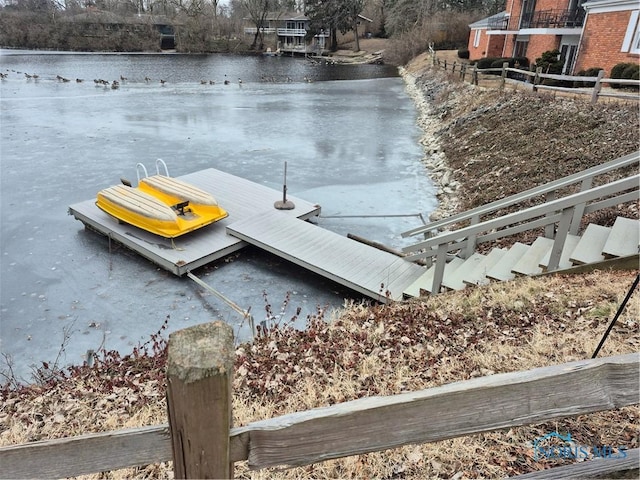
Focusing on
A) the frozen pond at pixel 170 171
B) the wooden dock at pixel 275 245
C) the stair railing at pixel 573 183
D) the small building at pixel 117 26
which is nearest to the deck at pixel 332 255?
the wooden dock at pixel 275 245

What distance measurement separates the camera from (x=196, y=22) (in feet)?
197

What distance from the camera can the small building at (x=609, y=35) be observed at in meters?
15.4

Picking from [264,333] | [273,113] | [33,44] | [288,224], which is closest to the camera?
[264,333]

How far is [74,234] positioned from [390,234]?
23.0ft

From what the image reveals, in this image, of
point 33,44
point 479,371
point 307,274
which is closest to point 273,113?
point 307,274

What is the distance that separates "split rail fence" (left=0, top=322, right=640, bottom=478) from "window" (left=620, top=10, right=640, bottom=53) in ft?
62.2

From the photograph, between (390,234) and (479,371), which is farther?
(390,234)

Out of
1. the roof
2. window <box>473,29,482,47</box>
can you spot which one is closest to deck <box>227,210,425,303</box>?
the roof

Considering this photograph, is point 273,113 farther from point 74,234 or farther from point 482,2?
point 482,2

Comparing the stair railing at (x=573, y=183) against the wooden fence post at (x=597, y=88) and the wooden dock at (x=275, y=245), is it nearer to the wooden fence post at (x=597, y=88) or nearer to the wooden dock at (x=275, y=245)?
the wooden dock at (x=275, y=245)

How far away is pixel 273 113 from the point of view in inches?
851

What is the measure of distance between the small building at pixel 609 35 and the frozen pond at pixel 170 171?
7.78 metres

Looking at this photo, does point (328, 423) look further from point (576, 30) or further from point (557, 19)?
point (557, 19)

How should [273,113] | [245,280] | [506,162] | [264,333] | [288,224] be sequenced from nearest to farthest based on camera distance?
[264,333]
[245,280]
[288,224]
[506,162]
[273,113]
